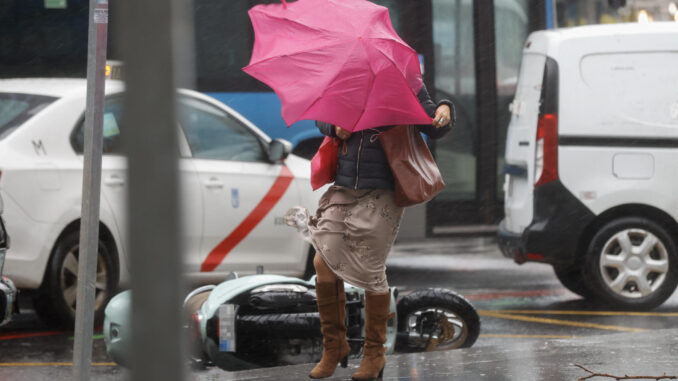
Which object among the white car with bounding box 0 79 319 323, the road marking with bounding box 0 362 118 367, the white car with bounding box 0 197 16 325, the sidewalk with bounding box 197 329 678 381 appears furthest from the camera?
the white car with bounding box 0 79 319 323

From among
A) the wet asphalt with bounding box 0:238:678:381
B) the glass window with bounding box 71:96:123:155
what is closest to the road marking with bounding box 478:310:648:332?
the wet asphalt with bounding box 0:238:678:381

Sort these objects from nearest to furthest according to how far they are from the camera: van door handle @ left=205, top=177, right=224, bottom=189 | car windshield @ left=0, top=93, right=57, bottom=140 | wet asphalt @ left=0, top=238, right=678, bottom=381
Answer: wet asphalt @ left=0, top=238, right=678, bottom=381, car windshield @ left=0, top=93, right=57, bottom=140, van door handle @ left=205, top=177, right=224, bottom=189

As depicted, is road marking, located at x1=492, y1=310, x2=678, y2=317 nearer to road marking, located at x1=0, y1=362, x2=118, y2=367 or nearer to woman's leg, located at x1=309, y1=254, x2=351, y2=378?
road marking, located at x1=0, y1=362, x2=118, y2=367

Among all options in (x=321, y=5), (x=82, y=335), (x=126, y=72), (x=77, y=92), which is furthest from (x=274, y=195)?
(x=126, y=72)

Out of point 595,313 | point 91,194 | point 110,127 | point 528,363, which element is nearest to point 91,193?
point 91,194

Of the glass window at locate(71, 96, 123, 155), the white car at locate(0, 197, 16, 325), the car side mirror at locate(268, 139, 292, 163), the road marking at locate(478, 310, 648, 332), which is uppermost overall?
the glass window at locate(71, 96, 123, 155)

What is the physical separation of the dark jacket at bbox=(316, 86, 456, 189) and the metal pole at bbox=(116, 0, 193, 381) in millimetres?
3462

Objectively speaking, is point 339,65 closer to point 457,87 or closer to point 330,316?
point 330,316

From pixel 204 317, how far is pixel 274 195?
3.05 metres

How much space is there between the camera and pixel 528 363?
5254 millimetres

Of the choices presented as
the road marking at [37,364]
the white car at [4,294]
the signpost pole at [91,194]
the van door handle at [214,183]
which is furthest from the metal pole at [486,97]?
the signpost pole at [91,194]

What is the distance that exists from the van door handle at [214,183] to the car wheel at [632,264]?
8.77ft

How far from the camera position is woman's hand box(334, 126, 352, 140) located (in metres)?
4.57

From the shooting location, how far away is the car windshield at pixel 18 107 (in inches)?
281
